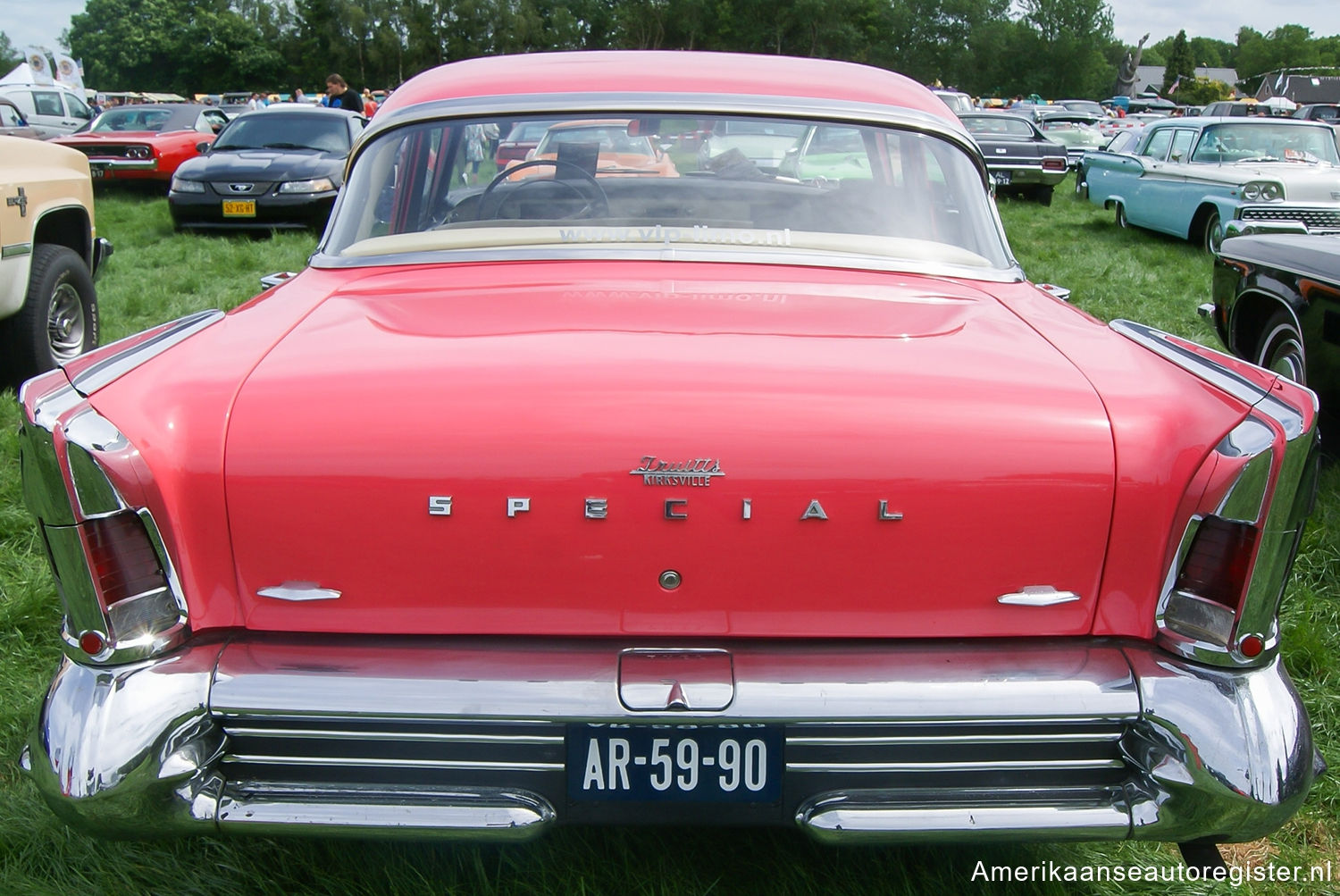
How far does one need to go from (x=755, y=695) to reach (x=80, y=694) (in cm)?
107

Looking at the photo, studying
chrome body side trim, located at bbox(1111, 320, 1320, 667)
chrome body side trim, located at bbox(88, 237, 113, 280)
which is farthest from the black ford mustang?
chrome body side trim, located at bbox(1111, 320, 1320, 667)

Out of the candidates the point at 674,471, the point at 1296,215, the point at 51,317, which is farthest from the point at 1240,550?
the point at 1296,215

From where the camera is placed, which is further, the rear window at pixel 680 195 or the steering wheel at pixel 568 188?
→ the steering wheel at pixel 568 188

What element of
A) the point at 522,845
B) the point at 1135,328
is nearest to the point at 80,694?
the point at 522,845

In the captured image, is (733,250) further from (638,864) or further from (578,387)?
(638,864)

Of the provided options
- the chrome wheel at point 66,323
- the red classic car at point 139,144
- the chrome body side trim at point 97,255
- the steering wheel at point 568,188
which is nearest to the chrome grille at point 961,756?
the steering wheel at point 568,188

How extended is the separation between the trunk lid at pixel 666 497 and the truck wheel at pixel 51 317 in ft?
12.6

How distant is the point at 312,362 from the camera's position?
5.98 feet

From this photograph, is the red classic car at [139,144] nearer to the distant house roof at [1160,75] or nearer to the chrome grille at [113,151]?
the chrome grille at [113,151]

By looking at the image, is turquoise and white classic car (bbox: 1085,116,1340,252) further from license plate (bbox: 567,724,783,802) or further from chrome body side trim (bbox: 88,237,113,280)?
license plate (bbox: 567,724,783,802)

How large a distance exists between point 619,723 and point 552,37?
250ft

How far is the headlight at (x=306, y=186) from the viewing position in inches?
384

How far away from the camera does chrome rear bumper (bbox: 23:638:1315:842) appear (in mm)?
1663

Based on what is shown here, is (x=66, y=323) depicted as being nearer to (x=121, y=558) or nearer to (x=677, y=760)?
(x=121, y=558)
